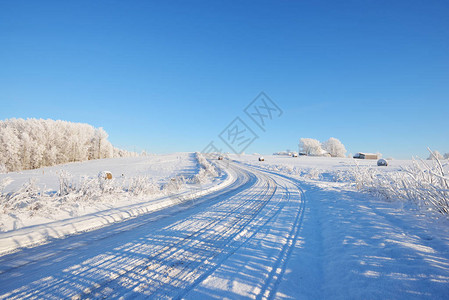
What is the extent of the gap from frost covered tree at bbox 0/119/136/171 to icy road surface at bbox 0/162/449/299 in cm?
4132

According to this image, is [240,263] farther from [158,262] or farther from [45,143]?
[45,143]

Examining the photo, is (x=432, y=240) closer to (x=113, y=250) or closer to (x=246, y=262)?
(x=246, y=262)

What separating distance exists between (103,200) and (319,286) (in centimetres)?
776

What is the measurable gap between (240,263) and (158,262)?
1383mm

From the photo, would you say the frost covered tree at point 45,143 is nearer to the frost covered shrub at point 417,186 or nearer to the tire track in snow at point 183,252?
the tire track in snow at point 183,252

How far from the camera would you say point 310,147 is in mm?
90062

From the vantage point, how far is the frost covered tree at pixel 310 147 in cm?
8716

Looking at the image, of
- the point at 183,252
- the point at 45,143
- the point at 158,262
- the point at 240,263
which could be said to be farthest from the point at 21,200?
the point at 45,143

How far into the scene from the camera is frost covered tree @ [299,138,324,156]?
87.2 m

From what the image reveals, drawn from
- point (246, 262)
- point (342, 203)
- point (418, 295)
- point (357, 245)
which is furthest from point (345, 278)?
point (342, 203)

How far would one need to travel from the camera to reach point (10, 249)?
370 cm

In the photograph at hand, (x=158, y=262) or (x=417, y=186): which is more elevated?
(x=417, y=186)

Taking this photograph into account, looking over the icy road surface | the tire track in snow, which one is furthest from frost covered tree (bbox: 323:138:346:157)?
the tire track in snow

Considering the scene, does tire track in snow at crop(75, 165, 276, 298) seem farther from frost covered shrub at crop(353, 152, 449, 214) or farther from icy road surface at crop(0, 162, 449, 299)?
frost covered shrub at crop(353, 152, 449, 214)
